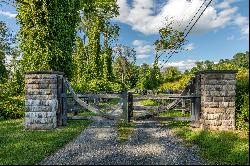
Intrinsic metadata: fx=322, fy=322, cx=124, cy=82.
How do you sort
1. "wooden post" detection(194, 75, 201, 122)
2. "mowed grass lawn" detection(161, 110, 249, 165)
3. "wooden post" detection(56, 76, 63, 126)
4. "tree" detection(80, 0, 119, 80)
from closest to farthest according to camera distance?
"mowed grass lawn" detection(161, 110, 249, 165) < "wooden post" detection(194, 75, 201, 122) < "wooden post" detection(56, 76, 63, 126) < "tree" detection(80, 0, 119, 80)

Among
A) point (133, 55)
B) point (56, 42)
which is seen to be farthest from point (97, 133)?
point (133, 55)

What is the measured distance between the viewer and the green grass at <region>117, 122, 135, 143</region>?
30.3ft

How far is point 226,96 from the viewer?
34.4 ft

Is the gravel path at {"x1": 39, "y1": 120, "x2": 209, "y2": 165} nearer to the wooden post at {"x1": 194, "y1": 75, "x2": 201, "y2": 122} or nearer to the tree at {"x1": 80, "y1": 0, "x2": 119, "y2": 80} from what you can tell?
the wooden post at {"x1": 194, "y1": 75, "x2": 201, "y2": 122}

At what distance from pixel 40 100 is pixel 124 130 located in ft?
10.1

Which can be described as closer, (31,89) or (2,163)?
(2,163)

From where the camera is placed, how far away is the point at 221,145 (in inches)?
303

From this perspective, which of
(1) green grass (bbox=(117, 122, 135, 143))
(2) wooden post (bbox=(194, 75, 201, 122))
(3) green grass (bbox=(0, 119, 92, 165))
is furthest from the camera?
(2) wooden post (bbox=(194, 75, 201, 122))

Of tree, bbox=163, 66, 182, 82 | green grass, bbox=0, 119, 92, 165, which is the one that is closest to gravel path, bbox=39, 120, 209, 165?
green grass, bbox=0, 119, 92, 165

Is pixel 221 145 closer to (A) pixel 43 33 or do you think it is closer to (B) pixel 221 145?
(B) pixel 221 145

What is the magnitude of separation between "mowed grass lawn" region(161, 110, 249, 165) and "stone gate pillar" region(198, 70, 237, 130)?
691mm

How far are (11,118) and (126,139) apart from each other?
27.1 feet

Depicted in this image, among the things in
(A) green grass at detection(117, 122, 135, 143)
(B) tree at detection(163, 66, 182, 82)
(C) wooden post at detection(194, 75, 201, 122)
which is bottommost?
(A) green grass at detection(117, 122, 135, 143)

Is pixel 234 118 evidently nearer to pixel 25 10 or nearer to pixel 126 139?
pixel 126 139
